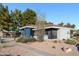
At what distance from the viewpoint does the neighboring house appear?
1312 cm

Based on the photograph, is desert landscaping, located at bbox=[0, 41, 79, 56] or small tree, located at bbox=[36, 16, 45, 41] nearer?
desert landscaping, located at bbox=[0, 41, 79, 56]

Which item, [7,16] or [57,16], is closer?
[57,16]

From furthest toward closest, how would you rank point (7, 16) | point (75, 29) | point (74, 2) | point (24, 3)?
point (7, 16)
point (75, 29)
point (24, 3)
point (74, 2)

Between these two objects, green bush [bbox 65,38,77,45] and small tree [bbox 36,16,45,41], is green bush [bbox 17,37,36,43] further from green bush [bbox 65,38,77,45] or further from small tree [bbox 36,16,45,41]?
green bush [bbox 65,38,77,45]

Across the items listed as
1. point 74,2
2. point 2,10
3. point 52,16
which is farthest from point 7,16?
point 74,2

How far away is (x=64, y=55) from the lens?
32.6 feet

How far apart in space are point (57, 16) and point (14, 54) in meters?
2.78

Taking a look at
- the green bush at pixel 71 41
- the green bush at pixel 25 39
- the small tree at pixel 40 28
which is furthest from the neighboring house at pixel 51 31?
the green bush at pixel 71 41

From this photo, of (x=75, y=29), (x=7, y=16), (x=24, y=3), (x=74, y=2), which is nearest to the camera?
(x=74, y=2)

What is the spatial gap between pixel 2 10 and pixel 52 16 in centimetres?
294

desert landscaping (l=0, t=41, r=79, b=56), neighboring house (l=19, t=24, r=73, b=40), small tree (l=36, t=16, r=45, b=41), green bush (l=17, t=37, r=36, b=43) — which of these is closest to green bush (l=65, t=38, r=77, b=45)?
desert landscaping (l=0, t=41, r=79, b=56)

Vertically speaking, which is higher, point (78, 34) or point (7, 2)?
point (7, 2)

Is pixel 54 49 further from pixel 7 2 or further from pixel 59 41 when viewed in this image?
pixel 7 2

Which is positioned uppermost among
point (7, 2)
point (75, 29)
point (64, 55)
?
point (7, 2)
